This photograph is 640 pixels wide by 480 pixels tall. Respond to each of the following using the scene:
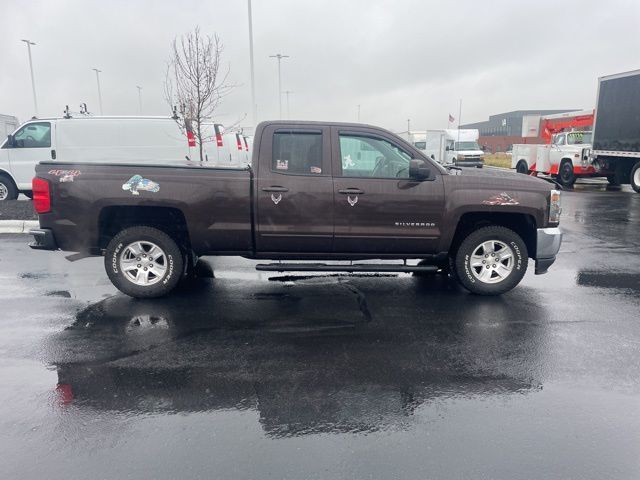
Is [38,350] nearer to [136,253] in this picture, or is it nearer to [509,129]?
[136,253]

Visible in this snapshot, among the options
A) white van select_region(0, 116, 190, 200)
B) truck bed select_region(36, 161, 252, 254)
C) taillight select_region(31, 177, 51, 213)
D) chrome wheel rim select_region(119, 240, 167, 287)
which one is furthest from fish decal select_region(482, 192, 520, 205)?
white van select_region(0, 116, 190, 200)

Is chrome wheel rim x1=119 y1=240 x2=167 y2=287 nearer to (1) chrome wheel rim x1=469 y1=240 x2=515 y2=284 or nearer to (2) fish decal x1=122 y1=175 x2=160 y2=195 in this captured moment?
(2) fish decal x1=122 y1=175 x2=160 y2=195

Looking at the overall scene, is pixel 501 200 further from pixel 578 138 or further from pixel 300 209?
pixel 578 138

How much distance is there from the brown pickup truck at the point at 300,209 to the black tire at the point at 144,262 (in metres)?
0.01

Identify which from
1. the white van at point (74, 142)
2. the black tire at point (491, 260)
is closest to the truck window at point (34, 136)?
the white van at point (74, 142)

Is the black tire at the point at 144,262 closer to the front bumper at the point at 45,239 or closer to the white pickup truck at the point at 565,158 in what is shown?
the front bumper at the point at 45,239

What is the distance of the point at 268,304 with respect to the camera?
5.25m

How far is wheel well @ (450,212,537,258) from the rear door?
1.56 metres

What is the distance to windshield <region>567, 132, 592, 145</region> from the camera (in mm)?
19734

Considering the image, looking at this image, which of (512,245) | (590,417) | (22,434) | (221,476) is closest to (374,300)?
(512,245)

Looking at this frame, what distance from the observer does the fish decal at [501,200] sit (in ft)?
17.4

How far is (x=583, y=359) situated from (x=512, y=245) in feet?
5.91

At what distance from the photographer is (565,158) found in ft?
65.4

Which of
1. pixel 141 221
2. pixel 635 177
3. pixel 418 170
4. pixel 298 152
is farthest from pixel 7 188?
pixel 635 177
